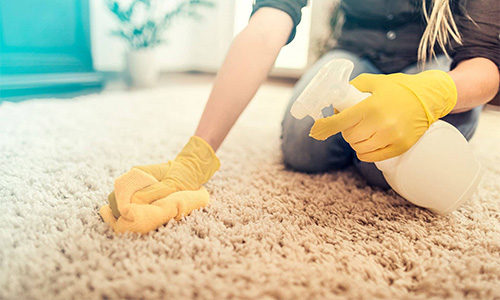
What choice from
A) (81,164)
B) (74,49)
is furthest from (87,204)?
(74,49)

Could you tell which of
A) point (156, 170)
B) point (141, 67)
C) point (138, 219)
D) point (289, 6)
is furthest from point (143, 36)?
point (138, 219)

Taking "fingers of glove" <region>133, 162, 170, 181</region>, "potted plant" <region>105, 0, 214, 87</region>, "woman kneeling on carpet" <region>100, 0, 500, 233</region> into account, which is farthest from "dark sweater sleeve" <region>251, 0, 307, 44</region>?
"potted plant" <region>105, 0, 214, 87</region>

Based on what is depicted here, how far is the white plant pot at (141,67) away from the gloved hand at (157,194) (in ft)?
5.20

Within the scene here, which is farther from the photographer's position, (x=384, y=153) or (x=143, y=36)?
(x=143, y=36)

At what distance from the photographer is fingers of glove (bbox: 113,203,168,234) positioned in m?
0.45

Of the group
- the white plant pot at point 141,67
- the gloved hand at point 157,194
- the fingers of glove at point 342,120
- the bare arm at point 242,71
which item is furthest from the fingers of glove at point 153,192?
the white plant pot at point 141,67

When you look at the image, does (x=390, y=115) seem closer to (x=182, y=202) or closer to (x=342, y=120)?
(x=342, y=120)

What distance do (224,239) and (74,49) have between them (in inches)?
66.7

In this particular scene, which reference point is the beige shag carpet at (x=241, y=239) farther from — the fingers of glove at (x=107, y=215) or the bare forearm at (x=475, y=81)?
the bare forearm at (x=475, y=81)

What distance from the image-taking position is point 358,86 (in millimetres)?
482

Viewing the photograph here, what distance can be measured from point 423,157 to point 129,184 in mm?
434

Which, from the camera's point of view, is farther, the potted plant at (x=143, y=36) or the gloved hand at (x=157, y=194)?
the potted plant at (x=143, y=36)

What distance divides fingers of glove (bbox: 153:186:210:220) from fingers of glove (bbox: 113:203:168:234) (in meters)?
0.02

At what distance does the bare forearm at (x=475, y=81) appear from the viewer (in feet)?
1.72
